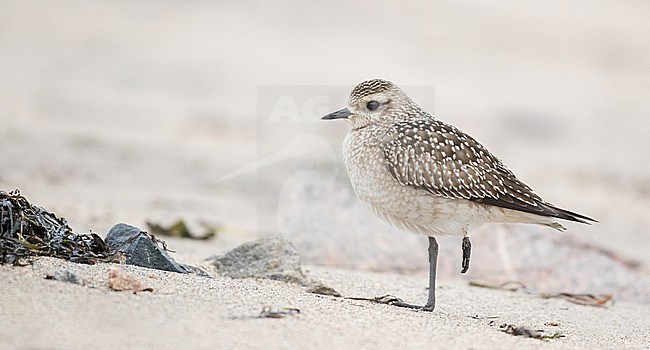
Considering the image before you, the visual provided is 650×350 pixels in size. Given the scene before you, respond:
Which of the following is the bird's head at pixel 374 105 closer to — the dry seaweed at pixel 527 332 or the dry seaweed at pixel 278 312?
the dry seaweed at pixel 527 332

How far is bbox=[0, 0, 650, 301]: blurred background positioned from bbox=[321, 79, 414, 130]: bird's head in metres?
1.58

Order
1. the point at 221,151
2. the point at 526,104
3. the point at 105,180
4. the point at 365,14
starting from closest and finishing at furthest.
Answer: the point at 105,180
the point at 221,151
the point at 526,104
the point at 365,14

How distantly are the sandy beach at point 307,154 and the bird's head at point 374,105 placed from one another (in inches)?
42.4

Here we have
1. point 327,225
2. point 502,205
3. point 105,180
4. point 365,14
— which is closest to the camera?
point 502,205

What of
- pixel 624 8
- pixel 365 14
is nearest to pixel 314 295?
pixel 365 14

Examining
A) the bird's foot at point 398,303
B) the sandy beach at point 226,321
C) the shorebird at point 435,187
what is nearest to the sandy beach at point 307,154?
the sandy beach at point 226,321

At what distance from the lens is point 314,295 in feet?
16.3

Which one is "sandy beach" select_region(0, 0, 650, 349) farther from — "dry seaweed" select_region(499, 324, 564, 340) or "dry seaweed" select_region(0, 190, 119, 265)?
"dry seaweed" select_region(0, 190, 119, 265)

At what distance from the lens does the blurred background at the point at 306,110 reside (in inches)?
303

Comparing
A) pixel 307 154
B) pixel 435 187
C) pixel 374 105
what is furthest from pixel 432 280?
pixel 307 154

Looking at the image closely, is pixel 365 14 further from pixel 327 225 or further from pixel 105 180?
pixel 327 225

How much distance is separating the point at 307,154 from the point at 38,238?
6.71 meters

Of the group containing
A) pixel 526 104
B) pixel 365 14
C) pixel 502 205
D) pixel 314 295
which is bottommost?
pixel 314 295

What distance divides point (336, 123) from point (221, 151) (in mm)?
1574
